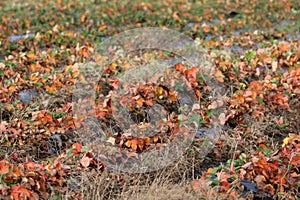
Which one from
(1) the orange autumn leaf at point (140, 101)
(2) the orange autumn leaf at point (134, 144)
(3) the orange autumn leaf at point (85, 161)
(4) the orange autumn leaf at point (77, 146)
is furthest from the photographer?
(1) the orange autumn leaf at point (140, 101)

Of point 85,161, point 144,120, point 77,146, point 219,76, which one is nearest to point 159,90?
point 144,120

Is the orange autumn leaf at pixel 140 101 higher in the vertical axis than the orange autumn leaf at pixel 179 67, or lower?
lower

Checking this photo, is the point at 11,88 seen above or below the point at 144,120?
above

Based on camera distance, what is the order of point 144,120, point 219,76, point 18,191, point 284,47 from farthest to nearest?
point 284,47 < point 219,76 < point 144,120 < point 18,191

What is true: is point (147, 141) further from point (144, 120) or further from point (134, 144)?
point (144, 120)

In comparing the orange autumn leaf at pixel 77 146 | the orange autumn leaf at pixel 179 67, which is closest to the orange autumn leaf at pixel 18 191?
the orange autumn leaf at pixel 77 146

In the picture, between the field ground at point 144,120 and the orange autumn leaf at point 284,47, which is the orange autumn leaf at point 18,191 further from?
the orange autumn leaf at point 284,47

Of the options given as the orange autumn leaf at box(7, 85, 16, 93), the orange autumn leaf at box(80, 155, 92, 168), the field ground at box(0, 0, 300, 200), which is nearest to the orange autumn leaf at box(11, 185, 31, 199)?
the field ground at box(0, 0, 300, 200)

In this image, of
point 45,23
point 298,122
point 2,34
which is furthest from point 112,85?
point 45,23

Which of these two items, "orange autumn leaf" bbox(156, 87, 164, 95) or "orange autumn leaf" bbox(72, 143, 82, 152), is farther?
"orange autumn leaf" bbox(156, 87, 164, 95)

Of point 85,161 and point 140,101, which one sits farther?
point 140,101

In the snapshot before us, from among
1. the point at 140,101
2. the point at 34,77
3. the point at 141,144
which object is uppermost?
the point at 34,77

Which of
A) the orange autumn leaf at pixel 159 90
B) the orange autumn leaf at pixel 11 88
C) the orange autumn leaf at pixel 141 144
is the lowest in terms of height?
the orange autumn leaf at pixel 141 144

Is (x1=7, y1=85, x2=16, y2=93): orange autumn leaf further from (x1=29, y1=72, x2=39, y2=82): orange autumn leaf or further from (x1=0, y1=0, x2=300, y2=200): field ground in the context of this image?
(x1=29, y1=72, x2=39, y2=82): orange autumn leaf
